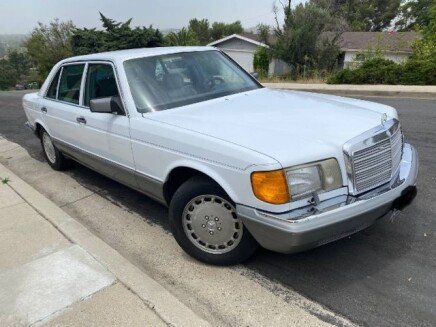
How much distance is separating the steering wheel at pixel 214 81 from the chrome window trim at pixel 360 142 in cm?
170

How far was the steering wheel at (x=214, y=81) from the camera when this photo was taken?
4.04 meters

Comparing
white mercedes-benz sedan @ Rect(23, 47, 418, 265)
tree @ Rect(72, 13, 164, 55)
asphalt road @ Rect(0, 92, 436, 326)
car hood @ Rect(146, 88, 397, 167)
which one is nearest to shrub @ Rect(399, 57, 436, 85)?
asphalt road @ Rect(0, 92, 436, 326)

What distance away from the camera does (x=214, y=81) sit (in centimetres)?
412

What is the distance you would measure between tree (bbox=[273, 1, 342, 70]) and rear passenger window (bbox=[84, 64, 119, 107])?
19.9 m

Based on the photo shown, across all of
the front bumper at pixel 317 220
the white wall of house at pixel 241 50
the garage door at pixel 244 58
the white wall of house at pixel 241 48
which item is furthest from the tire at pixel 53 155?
the white wall of house at pixel 241 50

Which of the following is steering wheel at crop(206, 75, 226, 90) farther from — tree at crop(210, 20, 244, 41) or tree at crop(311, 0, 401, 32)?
tree at crop(210, 20, 244, 41)

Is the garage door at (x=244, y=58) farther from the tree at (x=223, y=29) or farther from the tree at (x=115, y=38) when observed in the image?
the tree at (x=223, y=29)

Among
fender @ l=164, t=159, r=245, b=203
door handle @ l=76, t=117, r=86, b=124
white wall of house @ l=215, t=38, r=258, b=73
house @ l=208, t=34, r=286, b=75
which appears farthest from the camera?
white wall of house @ l=215, t=38, r=258, b=73

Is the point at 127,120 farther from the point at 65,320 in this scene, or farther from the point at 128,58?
the point at 65,320

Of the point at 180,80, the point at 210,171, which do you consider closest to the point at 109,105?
the point at 180,80

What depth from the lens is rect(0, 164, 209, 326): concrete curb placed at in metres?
2.61

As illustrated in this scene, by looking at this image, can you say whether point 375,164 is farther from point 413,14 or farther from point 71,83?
point 413,14

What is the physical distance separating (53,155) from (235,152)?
160 inches

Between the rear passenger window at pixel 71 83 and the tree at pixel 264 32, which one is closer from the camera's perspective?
the rear passenger window at pixel 71 83
